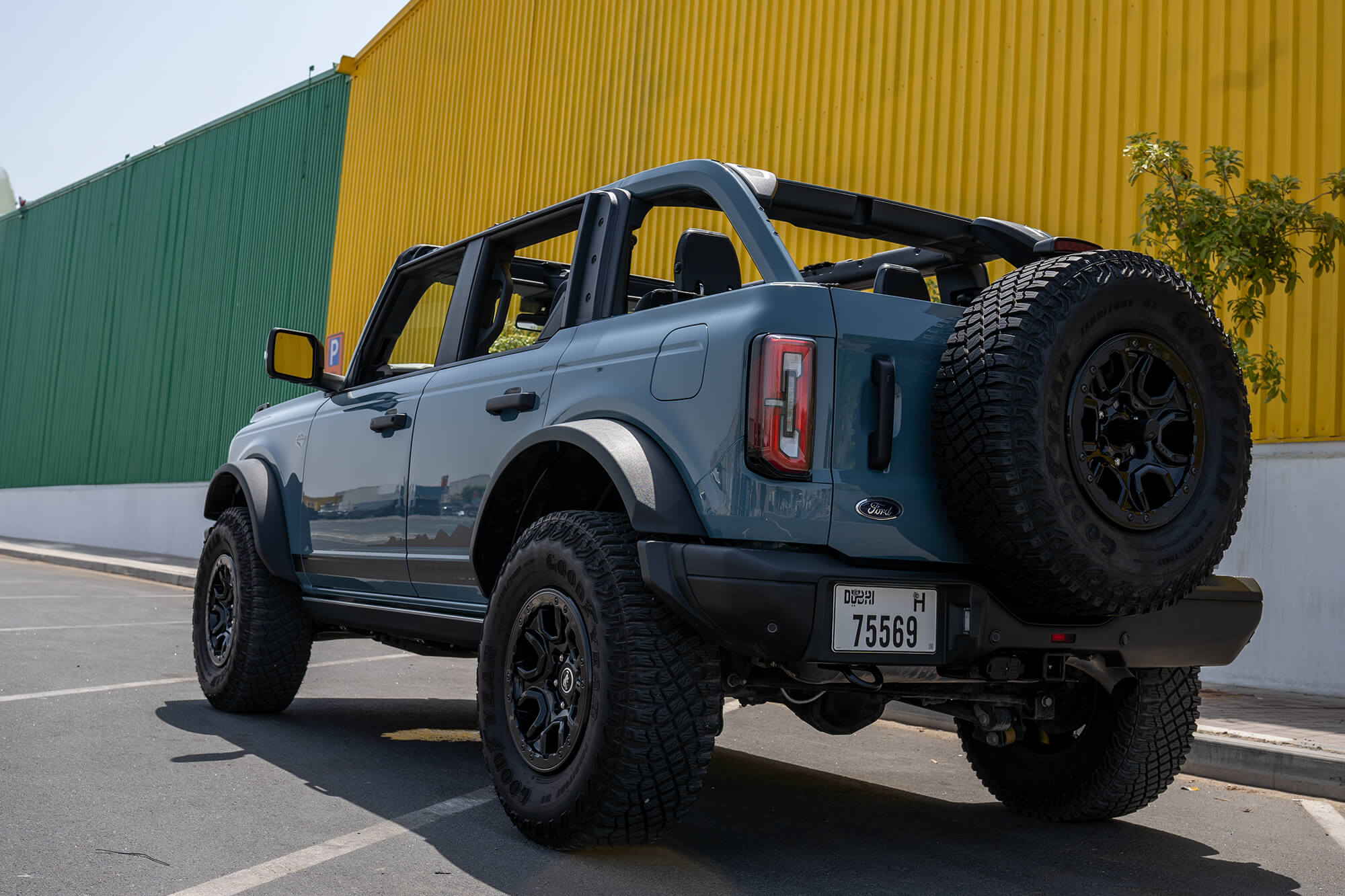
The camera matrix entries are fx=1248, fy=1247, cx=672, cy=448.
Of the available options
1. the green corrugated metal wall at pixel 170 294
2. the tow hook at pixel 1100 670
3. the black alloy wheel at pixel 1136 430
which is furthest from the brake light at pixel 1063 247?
the green corrugated metal wall at pixel 170 294

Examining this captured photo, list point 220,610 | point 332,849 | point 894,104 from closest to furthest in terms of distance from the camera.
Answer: point 332,849
point 220,610
point 894,104

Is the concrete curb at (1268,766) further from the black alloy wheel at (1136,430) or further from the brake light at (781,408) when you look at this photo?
the brake light at (781,408)

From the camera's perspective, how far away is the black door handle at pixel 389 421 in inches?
178

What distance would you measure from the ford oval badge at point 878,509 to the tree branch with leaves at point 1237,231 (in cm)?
450

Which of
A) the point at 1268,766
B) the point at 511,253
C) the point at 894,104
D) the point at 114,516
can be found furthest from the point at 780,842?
the point at 114,516

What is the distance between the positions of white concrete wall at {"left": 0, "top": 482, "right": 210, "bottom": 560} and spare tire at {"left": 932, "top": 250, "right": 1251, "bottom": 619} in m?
18.9

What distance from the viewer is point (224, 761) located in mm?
4441

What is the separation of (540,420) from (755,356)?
0.94 m

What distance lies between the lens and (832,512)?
2.96 m

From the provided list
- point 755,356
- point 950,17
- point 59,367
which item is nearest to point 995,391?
point 755,356

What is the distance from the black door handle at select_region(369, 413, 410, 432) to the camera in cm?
453

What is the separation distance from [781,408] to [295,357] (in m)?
2.89

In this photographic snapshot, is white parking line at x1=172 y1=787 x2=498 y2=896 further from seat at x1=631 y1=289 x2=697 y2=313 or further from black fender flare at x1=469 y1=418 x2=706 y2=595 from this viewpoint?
seat at x1=631 y1=289 x2=697 y2=313

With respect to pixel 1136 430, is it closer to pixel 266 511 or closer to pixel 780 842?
pixel 780 842
